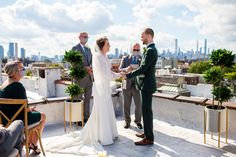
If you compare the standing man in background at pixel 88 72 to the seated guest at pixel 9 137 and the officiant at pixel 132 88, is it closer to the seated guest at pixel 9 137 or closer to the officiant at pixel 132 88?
the officiant at pixel 132 88

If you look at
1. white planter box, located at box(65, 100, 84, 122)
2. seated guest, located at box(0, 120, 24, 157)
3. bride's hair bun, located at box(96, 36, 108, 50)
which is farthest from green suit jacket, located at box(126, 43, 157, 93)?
seated guest, located at box(0, 120, 24, 157)

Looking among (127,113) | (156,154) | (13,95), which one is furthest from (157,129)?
(13,95)

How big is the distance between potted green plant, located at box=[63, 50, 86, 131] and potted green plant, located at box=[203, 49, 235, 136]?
2151 mm

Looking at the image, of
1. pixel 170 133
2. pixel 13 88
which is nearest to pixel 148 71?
pixel 170 133

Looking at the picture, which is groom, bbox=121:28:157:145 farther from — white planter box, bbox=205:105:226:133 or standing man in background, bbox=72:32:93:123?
standing man in background, bbox=72:32:93:123

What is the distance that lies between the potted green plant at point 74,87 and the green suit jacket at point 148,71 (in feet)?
3.31

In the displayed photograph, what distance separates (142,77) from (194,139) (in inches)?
53.7

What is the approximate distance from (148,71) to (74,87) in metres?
1.40

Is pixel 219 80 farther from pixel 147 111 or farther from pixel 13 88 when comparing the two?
pixel 13 88

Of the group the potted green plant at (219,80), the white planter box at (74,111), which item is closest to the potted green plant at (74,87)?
the white planter box at (74,111)

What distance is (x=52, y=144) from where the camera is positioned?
4148 millimetres

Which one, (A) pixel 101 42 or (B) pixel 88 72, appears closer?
(A) pixel 101 42

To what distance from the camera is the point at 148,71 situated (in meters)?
4.20

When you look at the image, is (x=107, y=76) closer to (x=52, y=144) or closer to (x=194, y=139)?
(x=52, y=144)
